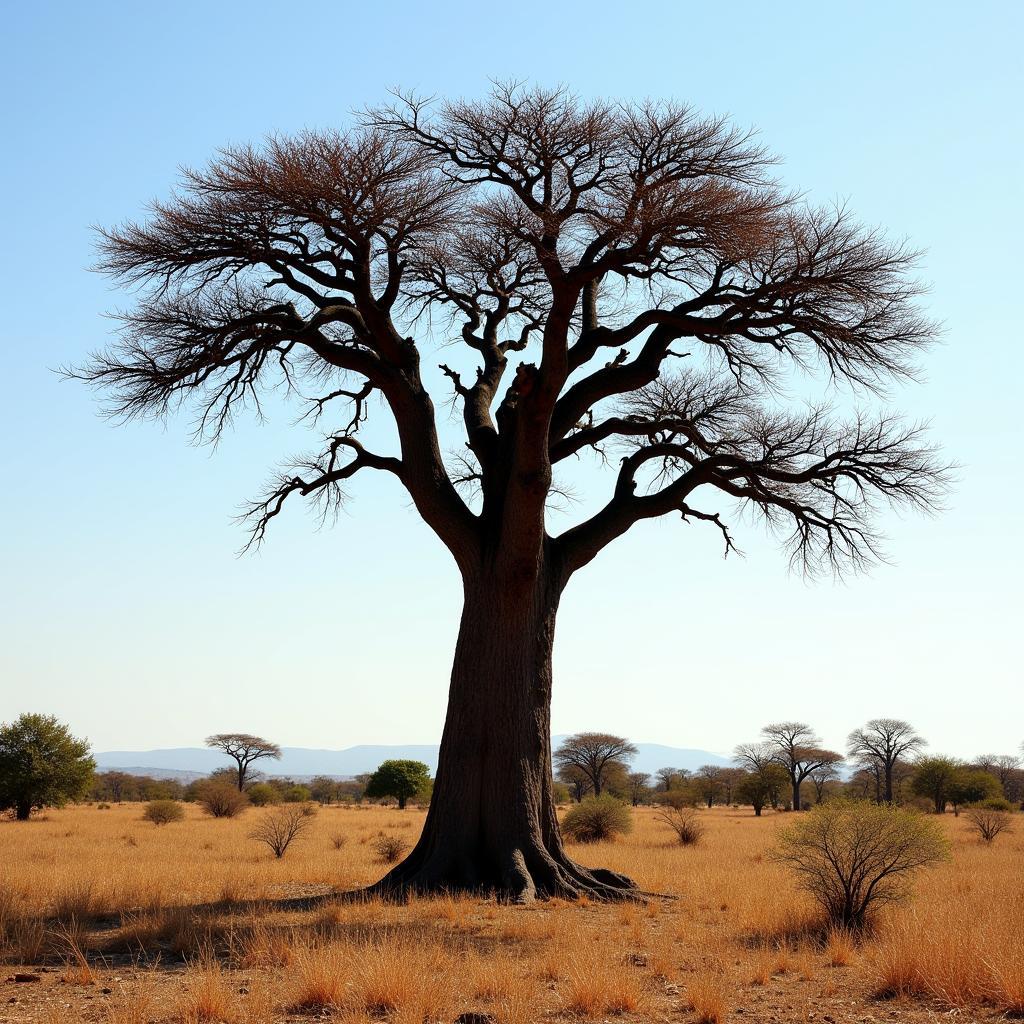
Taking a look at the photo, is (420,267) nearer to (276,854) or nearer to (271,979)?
(271,979)

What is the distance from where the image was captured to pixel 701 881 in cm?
1238

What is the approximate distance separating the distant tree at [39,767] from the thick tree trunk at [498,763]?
21.2 metres

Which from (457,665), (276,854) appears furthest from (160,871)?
(457,665)

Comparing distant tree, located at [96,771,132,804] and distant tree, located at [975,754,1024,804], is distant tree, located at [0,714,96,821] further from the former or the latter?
distant tree, located at [975,754,1024,804]

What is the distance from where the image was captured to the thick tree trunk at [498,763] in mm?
10391

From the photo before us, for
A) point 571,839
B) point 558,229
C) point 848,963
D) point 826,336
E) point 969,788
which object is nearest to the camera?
point 848,963

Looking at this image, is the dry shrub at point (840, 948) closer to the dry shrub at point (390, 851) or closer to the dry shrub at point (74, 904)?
the dry shrub at point (74, 904)

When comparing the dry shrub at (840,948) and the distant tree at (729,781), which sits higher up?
the dry shrub at (840,948)

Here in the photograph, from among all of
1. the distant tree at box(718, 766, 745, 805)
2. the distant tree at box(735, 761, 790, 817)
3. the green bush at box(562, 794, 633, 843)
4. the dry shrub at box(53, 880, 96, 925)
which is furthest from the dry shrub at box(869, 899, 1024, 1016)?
the distant tree at box(718, 766, 745, 805)

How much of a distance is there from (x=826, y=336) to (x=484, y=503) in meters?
4.06

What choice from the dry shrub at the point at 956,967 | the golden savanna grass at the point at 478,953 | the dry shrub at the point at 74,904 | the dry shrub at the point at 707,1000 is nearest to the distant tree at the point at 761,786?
the golden savanna grass at the point at 478,953

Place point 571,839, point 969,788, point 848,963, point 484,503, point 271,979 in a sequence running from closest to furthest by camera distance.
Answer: point 271,979 < point 848,963 < point 484,503 < point 571,839 < point 969,788

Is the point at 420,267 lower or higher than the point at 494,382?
higher

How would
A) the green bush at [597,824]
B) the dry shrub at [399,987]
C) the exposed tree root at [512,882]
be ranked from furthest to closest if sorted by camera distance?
the green bush at [597,824]
the exposed tree root at [512,882]
the dry shrub at [399,987]
